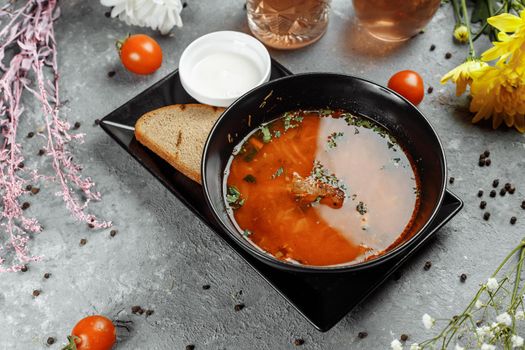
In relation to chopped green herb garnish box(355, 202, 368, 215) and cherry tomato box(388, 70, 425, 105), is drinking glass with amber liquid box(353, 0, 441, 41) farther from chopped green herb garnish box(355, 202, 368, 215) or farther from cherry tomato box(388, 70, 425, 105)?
chopped green herb garnish box(355, 202, 368, 215)

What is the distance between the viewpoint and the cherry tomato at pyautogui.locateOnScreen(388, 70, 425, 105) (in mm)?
3166

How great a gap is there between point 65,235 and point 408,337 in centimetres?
148

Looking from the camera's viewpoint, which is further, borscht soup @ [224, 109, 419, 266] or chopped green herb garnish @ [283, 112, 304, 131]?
chopped green herb garnish @ [283, 112, 304, 131]

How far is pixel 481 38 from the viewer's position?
350cm

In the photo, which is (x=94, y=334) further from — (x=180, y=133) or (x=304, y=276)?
(x=180, y=133)

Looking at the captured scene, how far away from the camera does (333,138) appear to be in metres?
2.79

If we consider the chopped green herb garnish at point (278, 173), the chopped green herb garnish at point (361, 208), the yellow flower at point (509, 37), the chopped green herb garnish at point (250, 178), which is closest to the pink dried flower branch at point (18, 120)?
the chopped green herb garnish at point (250, 178)

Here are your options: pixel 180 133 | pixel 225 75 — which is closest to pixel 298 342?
pixel 180 133

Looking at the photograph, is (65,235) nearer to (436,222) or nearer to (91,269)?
(91,269)

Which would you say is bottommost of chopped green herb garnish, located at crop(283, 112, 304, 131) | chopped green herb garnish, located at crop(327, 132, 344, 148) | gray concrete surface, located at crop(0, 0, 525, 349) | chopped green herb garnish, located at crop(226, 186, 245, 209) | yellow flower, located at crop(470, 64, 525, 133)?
gray concrete surface, located at crop(0, 0, 525, 349)

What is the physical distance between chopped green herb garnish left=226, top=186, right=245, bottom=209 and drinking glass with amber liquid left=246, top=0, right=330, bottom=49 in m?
1.03

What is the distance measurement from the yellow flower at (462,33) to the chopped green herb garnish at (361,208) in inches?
49.0

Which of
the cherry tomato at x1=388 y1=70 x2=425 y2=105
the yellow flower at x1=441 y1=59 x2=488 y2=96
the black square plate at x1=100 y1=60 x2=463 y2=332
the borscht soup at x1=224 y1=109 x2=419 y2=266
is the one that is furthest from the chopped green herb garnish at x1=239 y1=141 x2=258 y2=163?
the yellow flower at x1=441 y1=59 x2=488 y2=96

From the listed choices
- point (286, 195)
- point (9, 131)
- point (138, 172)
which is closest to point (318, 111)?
point (286, 195)
